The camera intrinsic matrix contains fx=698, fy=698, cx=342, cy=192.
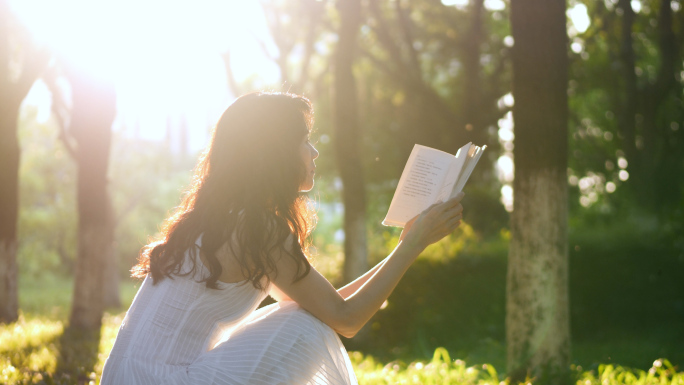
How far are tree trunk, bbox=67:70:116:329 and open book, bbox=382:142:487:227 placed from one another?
22.5ft

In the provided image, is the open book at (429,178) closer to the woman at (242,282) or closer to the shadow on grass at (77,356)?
the woman at (242,282)

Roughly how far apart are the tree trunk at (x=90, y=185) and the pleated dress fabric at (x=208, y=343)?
22.2 feet

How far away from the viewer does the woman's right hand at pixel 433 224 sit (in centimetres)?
313

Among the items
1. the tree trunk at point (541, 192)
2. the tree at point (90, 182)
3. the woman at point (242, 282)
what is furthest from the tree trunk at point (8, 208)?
the woman at point (242, 282)

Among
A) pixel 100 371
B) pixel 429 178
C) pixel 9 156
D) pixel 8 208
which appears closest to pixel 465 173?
pixel 429 178

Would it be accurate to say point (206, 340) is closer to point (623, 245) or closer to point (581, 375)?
point (581, 375)

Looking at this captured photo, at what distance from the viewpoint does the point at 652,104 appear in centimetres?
1488

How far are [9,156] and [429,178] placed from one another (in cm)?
819

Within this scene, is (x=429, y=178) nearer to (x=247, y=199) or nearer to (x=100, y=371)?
(x=247, y=199)

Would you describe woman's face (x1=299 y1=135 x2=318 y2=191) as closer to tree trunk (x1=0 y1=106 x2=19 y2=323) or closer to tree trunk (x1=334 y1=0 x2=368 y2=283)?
tree trunk (x1=334 y1=0 x2=368 y2=283)

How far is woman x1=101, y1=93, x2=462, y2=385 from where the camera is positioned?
9.23 feet

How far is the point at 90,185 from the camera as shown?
30.5ft

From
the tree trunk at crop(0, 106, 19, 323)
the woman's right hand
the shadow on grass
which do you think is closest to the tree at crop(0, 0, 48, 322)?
the tree trunk at crop(0, 106, 19, 323)

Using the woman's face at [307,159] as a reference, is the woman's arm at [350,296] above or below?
below
